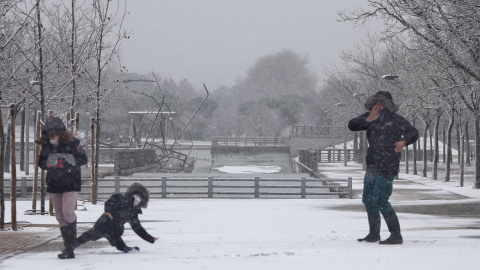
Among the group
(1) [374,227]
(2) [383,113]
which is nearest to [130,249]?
(1) [374,227]

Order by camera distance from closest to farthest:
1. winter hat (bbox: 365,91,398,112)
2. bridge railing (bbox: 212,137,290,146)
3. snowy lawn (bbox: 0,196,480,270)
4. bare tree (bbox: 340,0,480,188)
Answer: snowy lawn (bbox: 0,196,480,270) < winter hat (bbox: 365,91,398,112) < bare tree (bbox: 340,0,480,188) < bridge railing (bbox: 212,137,290,146)

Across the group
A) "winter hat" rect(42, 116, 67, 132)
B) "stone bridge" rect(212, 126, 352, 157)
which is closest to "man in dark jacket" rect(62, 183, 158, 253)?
"winter hat" rect(42, 116, 67, 132)

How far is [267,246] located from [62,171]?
2658mm

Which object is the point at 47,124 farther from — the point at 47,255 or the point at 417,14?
the point at 417,14

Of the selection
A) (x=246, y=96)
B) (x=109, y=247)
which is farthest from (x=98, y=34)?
(x=246, y=96)

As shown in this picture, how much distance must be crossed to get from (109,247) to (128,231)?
7.62 feet

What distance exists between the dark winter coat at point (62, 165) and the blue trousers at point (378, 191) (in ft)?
10.9

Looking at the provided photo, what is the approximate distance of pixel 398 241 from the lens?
25.0 ft

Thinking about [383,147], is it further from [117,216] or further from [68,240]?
[68,240]

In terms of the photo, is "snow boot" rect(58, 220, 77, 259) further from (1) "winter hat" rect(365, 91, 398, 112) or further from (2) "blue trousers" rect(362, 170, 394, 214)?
(1) "winter hat" rect(365, 91, 398, 112)

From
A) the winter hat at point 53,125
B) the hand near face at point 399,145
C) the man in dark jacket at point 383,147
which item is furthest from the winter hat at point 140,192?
the hand near face at point 399,145

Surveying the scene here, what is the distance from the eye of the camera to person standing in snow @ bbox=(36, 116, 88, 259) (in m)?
6.93

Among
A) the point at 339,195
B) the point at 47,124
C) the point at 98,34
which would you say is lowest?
the point at 339,195

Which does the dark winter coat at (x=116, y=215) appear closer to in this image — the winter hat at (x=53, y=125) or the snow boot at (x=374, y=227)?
the winter hat at (x=53, y=125)
